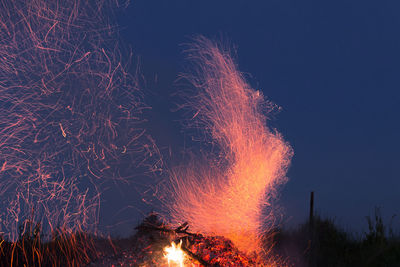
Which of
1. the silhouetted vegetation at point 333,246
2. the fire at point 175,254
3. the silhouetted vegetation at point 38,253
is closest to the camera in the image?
the fire at point 175,254

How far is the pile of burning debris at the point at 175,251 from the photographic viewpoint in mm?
→ 7176

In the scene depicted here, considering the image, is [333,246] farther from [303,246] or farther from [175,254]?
[175,254]

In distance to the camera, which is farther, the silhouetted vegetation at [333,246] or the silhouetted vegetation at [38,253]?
the silhouetted vegetation at [333,246]

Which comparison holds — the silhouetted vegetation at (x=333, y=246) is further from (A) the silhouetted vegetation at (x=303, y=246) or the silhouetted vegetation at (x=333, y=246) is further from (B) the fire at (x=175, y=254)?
(B) the fire at (x=175, y=254)

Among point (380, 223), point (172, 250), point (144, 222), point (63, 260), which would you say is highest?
point (380, 223)

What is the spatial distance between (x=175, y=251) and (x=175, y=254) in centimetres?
6

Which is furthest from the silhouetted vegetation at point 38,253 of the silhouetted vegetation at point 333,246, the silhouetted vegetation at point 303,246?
the silhouetted vegetation at point 333,246

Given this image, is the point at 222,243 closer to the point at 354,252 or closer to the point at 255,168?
the point at 255,168

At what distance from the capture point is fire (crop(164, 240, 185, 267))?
711 cm

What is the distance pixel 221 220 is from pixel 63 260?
14.5 feet

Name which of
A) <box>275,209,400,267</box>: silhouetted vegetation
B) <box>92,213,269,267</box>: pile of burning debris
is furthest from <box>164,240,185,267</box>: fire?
<box>275,209,400,267</box>: silhouetted vegetation

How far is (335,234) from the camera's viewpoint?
49.0 ft

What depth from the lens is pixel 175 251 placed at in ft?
23.7

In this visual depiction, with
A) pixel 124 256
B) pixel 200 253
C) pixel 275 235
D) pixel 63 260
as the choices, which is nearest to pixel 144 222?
pixel 124 256
